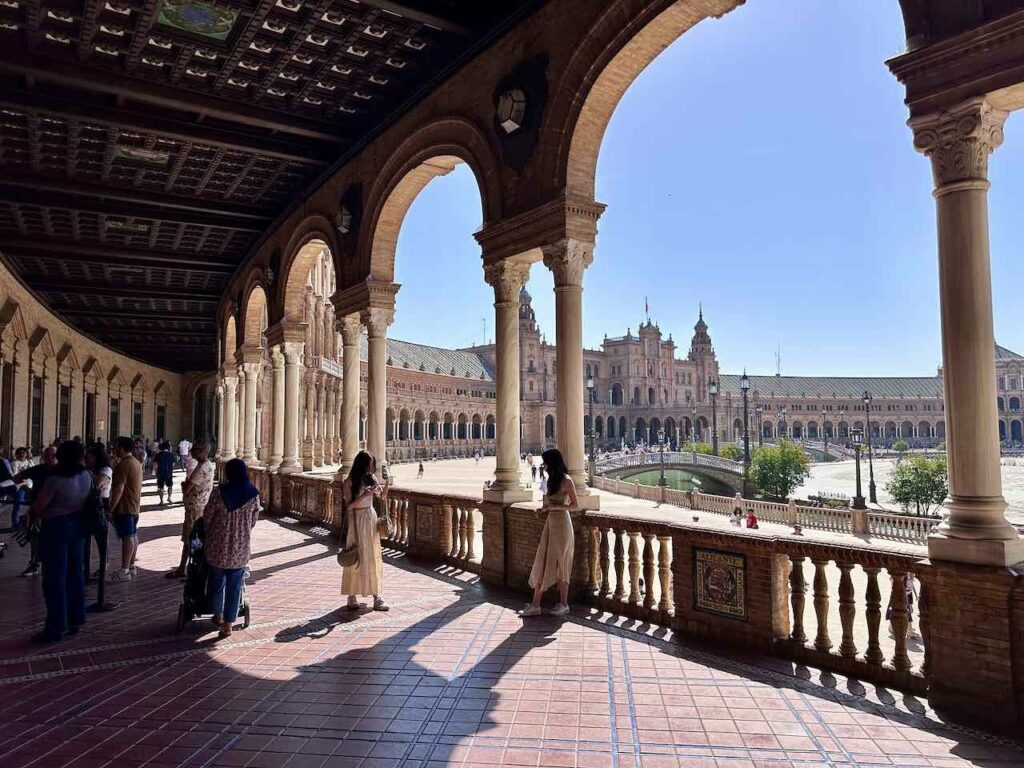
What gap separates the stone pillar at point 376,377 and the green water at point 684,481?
41932mm

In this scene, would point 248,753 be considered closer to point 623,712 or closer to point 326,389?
point 623,712

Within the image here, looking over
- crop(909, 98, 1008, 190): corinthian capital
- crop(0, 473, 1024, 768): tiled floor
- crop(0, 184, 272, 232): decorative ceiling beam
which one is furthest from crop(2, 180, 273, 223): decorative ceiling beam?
crop(909, 98, 1008, 190): corinthian capital

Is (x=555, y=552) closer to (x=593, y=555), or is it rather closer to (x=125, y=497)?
(x=593, y=555)

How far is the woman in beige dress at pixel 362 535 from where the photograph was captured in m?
6.52

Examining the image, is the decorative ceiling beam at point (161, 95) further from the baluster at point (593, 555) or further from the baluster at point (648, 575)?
the baluster at point (648, 575)

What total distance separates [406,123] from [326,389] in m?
37.9

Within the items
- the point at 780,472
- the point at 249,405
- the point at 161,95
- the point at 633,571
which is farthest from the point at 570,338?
the point at 780,472

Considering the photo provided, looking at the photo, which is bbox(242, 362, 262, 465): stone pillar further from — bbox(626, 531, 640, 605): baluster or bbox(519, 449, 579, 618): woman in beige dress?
bbox(626, 531, 640, 605): baluster

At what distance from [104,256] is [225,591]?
50.2ft

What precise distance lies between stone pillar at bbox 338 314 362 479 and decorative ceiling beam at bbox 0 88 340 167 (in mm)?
Answer: 3098

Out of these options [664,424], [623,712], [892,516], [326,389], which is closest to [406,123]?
[623,712]

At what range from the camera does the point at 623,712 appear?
4215 mm

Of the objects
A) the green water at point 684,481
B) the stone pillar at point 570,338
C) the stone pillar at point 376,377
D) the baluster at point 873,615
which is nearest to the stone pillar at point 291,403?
the stone pillar at point 376,377

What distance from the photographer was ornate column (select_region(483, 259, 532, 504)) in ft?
27.1
